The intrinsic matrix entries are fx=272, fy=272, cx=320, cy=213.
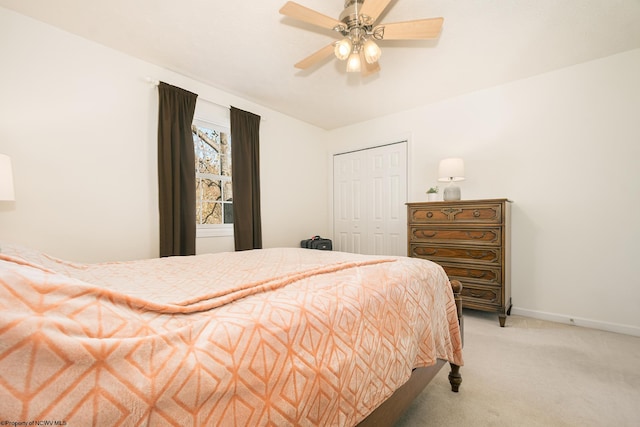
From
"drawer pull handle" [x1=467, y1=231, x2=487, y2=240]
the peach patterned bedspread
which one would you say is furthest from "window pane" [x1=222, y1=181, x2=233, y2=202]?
"drawer pull handle" [x1=467, y1=231, x2=487, y2=240]

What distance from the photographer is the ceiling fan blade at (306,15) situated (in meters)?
1.60

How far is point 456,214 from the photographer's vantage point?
9.48ft

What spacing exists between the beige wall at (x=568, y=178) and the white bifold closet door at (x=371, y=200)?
853 mm

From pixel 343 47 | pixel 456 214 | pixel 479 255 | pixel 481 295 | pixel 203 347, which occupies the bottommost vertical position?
pixel 481 295

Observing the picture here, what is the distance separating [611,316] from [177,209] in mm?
4244

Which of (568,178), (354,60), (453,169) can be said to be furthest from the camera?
(453,169)

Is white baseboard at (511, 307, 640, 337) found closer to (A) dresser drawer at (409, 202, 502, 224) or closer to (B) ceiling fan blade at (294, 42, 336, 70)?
(A) dresser drawer at (409, 202, 502, 224)

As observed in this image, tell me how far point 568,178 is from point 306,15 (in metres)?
2.93

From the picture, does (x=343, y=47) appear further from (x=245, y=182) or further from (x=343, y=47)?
(x=245, y=182)

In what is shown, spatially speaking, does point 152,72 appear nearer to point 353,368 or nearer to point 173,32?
point 173,32

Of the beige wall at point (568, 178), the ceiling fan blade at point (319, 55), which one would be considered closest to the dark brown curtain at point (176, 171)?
the ceiling fan blade at point (319, 55)

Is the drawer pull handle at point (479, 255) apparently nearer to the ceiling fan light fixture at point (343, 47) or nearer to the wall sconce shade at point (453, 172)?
the wall sconce shade at point (453, 172)

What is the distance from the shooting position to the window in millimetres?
3146

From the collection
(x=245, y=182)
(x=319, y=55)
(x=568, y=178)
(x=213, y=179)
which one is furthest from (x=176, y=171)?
(x=568, y=178)
